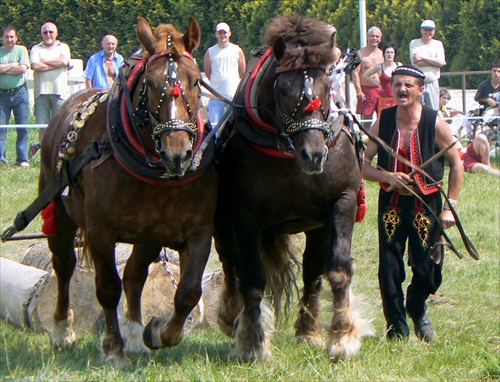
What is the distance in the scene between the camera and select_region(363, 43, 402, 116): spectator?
13.6 m

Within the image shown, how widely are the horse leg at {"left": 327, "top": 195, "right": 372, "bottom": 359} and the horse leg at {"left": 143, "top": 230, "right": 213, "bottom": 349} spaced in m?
0.72

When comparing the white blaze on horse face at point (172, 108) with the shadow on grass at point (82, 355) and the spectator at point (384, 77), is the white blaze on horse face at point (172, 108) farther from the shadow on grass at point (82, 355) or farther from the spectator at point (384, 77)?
the spectator at point (384, 77)

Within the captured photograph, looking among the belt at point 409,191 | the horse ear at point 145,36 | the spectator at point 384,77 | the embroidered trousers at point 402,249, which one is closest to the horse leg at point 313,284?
the embroidered trousers at point 402,249

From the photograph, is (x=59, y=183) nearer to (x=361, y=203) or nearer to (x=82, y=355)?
(x=82, y=355)

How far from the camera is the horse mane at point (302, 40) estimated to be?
5086 mm

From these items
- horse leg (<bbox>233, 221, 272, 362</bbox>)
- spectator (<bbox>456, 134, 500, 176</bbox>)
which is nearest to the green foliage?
spectator (<bbox>456, 134, 500, 176</bbox>)

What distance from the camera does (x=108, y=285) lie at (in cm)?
538

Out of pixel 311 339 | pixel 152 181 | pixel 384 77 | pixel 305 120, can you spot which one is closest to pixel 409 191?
pixel 311 339

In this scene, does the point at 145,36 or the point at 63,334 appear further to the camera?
the point at 63,334

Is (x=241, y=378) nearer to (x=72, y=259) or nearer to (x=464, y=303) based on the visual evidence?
(x=72, y=259)

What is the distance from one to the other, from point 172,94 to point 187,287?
1.09 m

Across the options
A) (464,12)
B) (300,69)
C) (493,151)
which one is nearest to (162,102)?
(300,69)

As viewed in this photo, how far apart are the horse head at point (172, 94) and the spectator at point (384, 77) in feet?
29.1

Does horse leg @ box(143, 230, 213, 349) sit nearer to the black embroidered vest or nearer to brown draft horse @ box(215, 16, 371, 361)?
brown draft horse @ box(215, 16, 371, 361)
